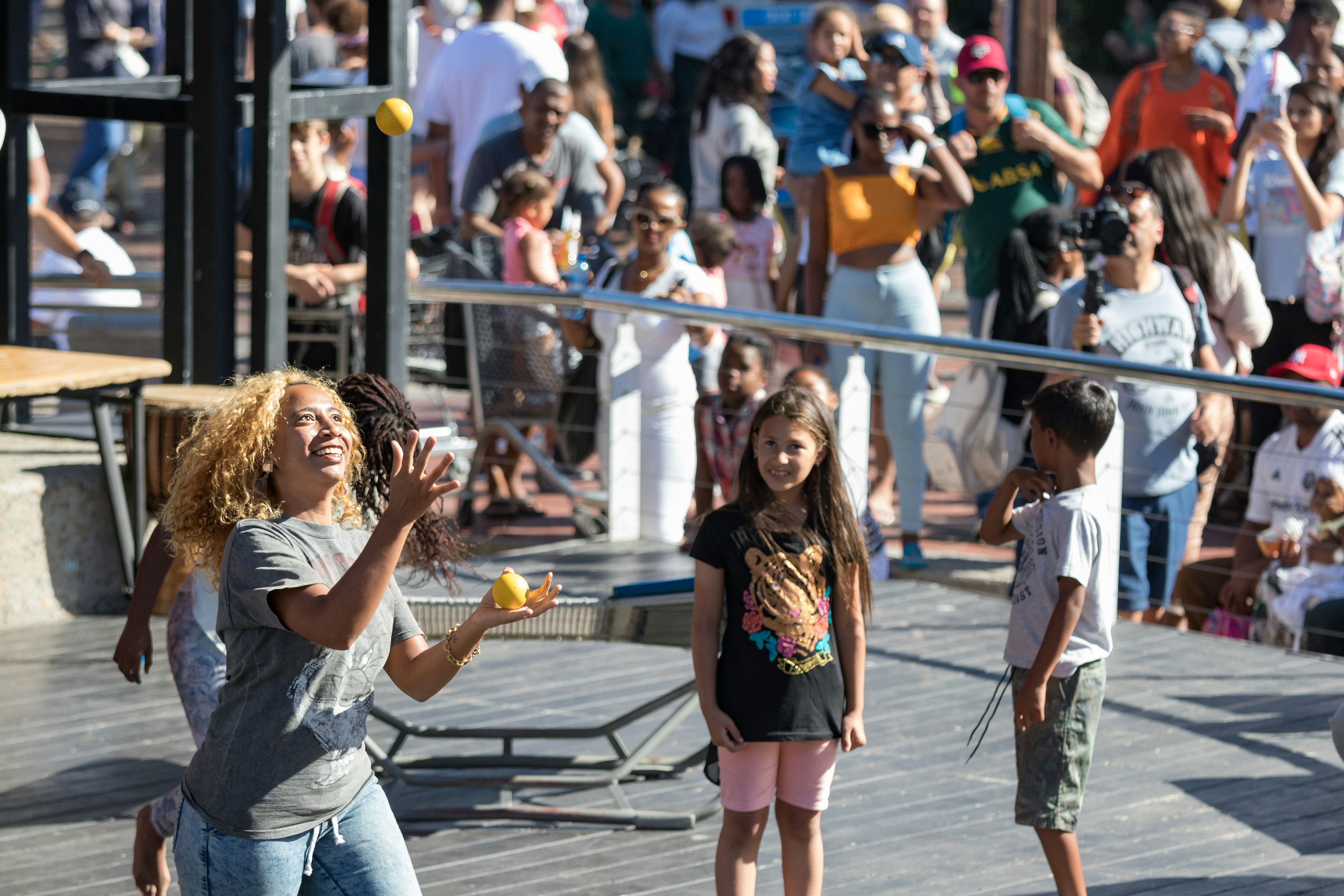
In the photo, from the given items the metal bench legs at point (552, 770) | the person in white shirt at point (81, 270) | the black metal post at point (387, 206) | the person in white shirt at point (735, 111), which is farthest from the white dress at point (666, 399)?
the person in white shirt at point (81, 270)

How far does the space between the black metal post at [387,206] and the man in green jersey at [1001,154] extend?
2.94 m

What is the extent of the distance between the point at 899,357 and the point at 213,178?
122 inches

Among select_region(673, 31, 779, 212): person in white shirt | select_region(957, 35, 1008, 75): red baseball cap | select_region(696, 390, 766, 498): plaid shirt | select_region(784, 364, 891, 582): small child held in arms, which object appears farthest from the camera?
select_region(673, 31, 779, 212): person in white shirt

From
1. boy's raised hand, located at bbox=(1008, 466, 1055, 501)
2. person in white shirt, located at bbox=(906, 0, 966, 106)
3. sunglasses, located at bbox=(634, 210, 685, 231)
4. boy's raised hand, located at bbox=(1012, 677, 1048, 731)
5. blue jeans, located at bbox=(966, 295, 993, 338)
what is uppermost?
person in white shirt, located at bbox=(906, 0, 966, 106)

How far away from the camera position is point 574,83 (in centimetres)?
1184

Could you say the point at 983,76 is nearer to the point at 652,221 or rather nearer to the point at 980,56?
the point at 980,56

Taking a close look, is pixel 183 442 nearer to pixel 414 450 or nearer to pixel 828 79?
pixel 414 450

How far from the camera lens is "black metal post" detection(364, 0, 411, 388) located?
672cm

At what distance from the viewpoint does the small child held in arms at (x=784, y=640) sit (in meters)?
3.91

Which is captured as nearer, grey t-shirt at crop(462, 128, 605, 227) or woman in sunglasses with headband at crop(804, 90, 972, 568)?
woman in sunglasses with headband at crop(804, 90, 972, 568)

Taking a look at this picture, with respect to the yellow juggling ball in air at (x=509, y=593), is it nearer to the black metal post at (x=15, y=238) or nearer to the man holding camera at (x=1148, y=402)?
the man holding camera at (x=1148, y=402)

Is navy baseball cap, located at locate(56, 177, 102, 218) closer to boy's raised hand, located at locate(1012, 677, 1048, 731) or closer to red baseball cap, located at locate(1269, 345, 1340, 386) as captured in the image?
red baseball cap, located at locate(1269, 345, 1340, 386)

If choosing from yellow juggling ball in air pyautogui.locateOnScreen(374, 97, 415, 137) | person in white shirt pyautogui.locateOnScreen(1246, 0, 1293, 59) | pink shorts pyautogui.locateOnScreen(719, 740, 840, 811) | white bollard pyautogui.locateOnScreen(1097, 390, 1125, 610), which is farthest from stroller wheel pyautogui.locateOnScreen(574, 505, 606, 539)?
person in white shirt pyautogui.locateOnScreen(1246, 0, 1293, 59)

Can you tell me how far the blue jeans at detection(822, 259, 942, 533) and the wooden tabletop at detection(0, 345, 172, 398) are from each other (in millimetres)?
3048
